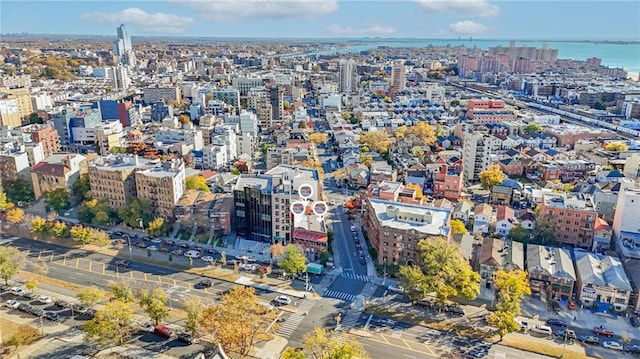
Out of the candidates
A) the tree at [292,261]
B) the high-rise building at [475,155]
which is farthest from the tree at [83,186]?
the high-rise building at [475,155]

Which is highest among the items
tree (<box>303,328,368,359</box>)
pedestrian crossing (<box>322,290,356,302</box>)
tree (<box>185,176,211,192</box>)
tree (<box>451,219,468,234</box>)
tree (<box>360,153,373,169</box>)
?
tree (<box>185,176,211,192</box>)

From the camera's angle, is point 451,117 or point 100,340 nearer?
point 100,340

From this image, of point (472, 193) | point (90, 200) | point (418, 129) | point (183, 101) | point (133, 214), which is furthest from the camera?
point (183, 101)

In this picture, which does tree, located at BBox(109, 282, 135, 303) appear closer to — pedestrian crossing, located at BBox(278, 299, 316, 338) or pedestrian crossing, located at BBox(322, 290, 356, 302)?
pedestrian crossing, located at BBox(278, 299, 316, 338)

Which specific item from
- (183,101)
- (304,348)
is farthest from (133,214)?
(183,101)

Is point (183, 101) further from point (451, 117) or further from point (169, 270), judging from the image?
point (169, 270)

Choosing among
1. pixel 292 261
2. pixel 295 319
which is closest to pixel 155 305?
pixel 295 319

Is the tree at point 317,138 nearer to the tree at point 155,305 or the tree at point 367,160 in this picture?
the tree at point 367,160

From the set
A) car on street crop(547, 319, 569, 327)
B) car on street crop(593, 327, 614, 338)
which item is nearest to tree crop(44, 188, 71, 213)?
car on street crop(547, 319, 569, 327)
